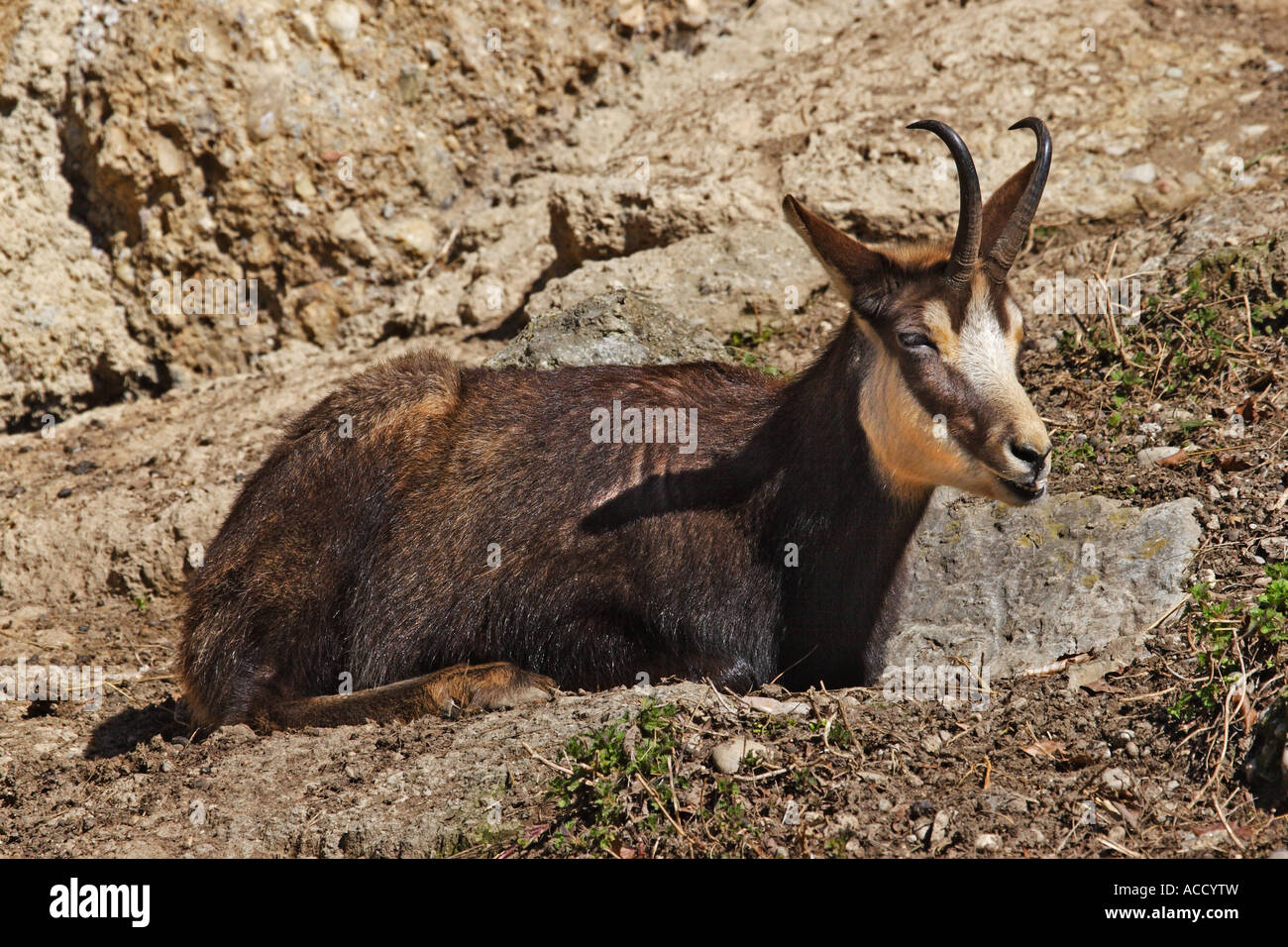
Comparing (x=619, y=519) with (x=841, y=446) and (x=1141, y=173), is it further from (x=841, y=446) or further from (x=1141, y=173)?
(x=1141, y=173)

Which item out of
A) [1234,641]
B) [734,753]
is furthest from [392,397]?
[1234,641]

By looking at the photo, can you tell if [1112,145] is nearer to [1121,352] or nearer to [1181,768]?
[1121,352]

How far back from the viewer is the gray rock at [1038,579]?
189 inches

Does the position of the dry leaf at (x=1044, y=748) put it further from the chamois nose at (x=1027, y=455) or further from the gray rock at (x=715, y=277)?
the gray rock at (x=715, y=277)

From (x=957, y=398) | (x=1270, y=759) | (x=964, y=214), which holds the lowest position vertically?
(x=1270, y=759)

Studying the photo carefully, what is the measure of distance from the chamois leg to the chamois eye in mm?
1950

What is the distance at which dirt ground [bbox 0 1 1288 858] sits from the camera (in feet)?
12.7

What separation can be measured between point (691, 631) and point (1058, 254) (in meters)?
Result: 3.79

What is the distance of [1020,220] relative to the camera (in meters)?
4.63

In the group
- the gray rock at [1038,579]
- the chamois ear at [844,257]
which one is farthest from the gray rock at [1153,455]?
the chamois ear at [844,257]

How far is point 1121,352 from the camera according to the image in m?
6.10

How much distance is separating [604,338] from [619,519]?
5.81 ft

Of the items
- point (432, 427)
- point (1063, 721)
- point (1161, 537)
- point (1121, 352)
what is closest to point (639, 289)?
point (432, 427)

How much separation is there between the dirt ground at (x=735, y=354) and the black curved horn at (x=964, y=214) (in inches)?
58.8
